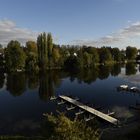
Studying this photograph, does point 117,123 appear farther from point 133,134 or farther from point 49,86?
point 49,86

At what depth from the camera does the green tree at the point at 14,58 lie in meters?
130

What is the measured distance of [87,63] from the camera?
157000 mm

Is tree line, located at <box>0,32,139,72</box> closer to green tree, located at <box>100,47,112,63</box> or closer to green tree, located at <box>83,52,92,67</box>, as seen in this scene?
green tree, located at <box>83,52,92,67</box>

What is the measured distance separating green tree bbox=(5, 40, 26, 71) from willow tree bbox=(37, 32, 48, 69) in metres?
11.4

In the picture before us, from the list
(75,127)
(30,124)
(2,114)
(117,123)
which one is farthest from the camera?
(2,114)

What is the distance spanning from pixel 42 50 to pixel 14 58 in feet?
58.9

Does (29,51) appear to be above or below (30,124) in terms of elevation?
above

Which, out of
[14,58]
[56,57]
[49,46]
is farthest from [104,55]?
[14,58]

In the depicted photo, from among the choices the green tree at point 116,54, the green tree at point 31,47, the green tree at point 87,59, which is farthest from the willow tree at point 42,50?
the green tree at point 116,54

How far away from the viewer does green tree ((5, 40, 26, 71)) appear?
427 ft

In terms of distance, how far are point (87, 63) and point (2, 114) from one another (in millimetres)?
108410

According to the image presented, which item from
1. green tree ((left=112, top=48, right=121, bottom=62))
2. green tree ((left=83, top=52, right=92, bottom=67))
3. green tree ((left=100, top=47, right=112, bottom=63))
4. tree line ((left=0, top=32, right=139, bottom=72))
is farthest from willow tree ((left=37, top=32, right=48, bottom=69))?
green tree ((left=112, top=48, right=121, bottom=62))

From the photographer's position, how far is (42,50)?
142250 mm

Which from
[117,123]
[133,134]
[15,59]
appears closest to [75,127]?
[133,134]
